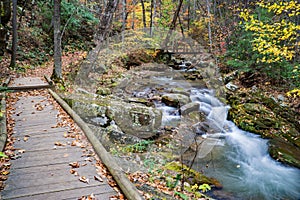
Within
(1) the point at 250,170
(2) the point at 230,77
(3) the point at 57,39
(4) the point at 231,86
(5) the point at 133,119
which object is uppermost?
(3) the point at 57,39

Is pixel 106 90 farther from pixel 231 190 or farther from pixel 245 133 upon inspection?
pixel 231 190

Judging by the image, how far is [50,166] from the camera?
12.5 ft

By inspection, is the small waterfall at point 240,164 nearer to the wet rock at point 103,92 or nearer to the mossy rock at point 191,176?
the mossy rock at point 191,176

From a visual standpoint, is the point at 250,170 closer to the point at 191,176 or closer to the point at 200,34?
the point at 191,176

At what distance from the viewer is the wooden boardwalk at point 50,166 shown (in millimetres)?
3174

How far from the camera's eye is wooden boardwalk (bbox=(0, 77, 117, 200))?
125 inches

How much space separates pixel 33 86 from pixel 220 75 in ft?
38.4

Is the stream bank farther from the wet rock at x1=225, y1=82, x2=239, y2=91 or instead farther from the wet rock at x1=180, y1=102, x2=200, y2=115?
the wet rock at x1=180, y1=102, x2=200, y2=115

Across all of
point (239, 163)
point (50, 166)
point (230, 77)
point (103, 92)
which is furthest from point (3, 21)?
point (239, 163)

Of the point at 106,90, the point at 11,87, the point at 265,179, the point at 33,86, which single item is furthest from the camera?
the point at 106,90

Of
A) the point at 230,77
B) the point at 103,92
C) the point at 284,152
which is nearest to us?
the point at 284,152

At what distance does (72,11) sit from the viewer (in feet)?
58.2

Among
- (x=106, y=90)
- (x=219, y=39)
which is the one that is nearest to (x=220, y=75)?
(x=219, y=39)

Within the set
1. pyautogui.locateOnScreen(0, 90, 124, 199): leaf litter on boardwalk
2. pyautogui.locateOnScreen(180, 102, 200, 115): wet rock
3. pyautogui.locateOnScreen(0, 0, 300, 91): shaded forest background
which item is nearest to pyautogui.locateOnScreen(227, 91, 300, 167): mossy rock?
pyautogui.locateOnScreen(0, 0, 300, 91): shaded forest background
